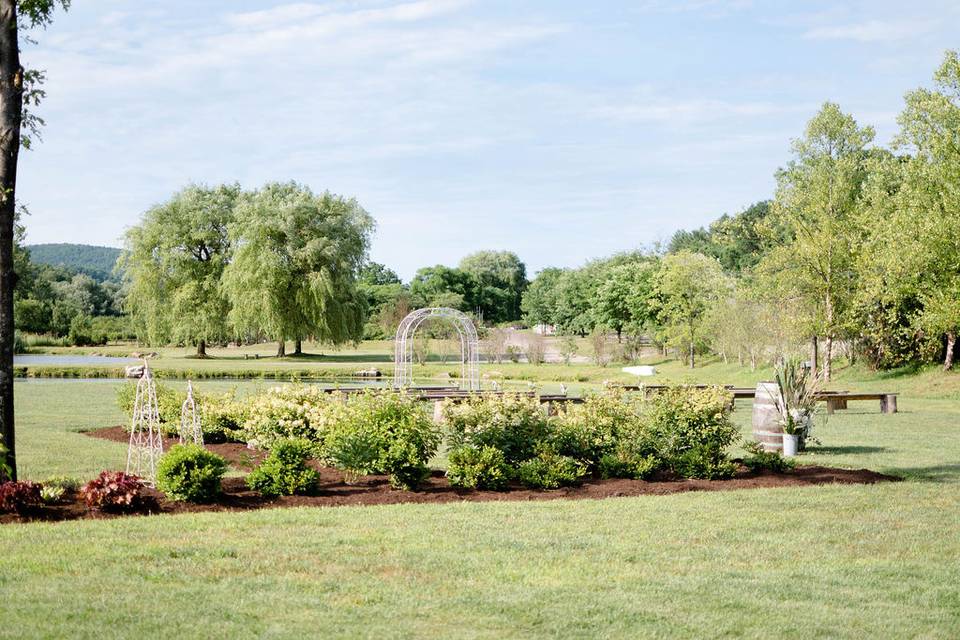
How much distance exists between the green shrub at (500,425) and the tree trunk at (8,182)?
4233 mm

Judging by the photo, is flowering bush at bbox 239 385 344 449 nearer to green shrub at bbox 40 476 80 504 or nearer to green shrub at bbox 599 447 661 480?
green shrub at bbox 40 476 80 504

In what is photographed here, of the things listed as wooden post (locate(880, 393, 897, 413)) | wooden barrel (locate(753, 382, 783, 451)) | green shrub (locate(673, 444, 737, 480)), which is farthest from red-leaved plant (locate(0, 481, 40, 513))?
wooden post (locate(880, 393, 897, 413))

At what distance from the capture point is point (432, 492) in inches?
358

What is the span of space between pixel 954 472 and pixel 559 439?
17.0 ft

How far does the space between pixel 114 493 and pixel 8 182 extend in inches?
122

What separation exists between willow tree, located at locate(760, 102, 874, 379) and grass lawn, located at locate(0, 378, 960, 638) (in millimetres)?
24736

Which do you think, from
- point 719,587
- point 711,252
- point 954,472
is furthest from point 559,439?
point 711,252

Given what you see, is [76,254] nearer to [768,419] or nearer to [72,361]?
[72,361]

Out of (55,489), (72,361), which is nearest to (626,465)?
(55,489)

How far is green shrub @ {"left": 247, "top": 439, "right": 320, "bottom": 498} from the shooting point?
8648 mm

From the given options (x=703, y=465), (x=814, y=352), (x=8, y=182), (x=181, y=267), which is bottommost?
(x=703, y=465)

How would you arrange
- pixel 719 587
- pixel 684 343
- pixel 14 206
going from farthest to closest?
pixel 684 343 < pixel 14 206 < pixel 719 587

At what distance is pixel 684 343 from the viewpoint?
43.4 meters

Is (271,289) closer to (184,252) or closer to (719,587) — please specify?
(184,252)
